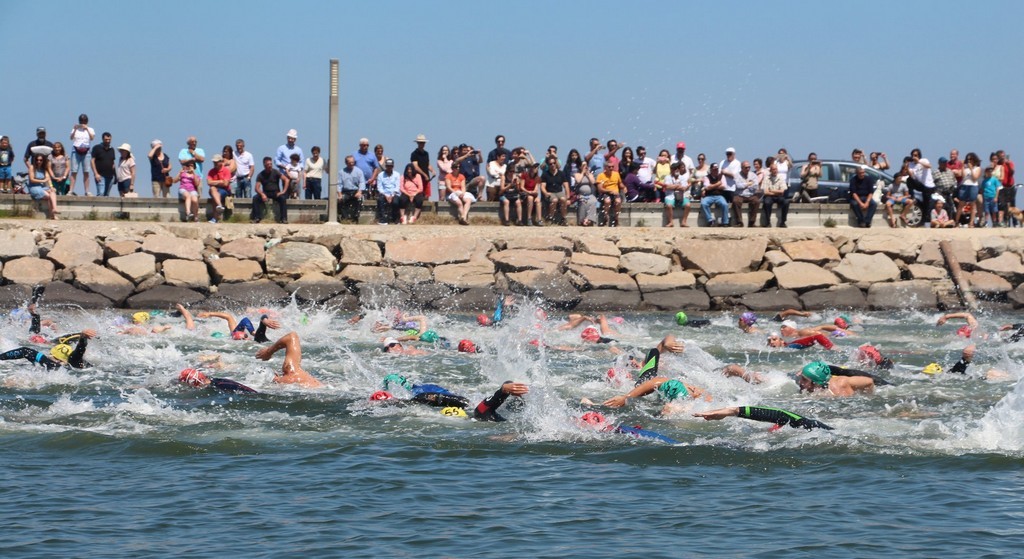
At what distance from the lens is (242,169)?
2488 centimetres

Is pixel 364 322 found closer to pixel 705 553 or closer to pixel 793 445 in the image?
pixel 793 445

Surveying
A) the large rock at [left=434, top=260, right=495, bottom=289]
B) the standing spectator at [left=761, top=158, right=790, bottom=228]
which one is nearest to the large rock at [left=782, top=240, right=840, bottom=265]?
the standing spectator at [left=761, top=158, right=790, bottom=228]

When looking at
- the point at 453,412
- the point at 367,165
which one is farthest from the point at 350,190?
the point at 453,412

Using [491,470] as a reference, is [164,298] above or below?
above

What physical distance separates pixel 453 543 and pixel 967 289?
17930 millimetres

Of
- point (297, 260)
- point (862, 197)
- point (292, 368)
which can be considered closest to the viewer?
point (292, 368)

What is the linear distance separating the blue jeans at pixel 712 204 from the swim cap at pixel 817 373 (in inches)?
463

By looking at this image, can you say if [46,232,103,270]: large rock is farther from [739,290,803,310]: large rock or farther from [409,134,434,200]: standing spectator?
[739,290,803,310]: large rock

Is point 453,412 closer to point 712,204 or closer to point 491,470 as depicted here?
point 491,470

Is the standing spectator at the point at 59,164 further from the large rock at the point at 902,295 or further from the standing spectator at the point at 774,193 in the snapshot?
the large rock at the point at 902,295

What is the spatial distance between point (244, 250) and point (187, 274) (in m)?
1.26

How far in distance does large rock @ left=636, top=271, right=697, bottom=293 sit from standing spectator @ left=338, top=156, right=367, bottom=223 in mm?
5492

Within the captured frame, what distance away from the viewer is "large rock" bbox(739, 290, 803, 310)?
2381cm

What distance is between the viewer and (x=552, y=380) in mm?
15250
